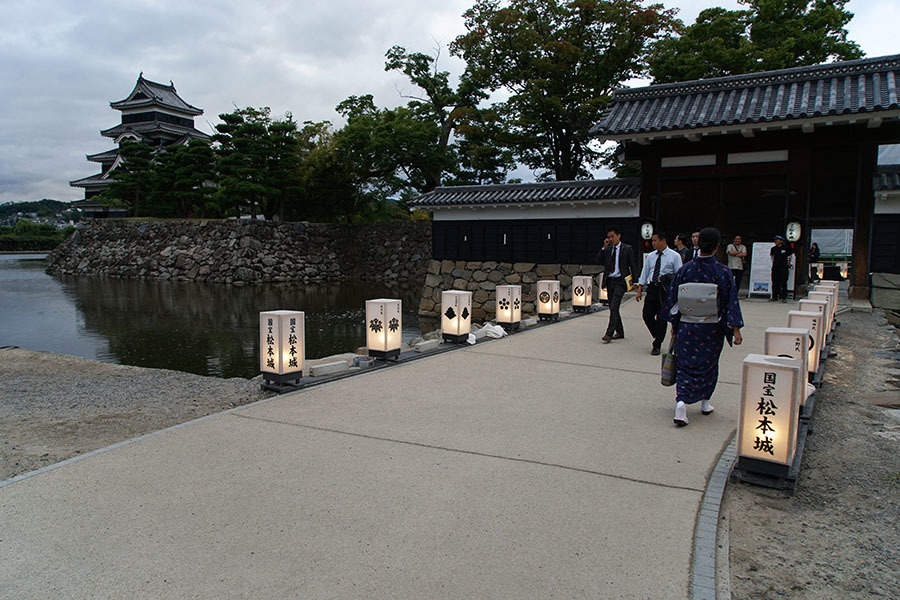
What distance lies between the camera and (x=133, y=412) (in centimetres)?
623

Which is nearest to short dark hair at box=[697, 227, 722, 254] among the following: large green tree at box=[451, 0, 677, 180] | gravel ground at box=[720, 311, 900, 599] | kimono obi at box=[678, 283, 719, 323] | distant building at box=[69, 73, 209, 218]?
kimono obi at box=[678, 283, 719, 323]

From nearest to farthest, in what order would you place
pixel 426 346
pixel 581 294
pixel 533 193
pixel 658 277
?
1. pixel 658 277
2. pixel 426 346
3. pixel 581 294
4. pixel 533 193

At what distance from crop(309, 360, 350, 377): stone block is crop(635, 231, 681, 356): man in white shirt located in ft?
13.2

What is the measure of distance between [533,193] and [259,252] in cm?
1990

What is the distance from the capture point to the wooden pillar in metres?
13.3

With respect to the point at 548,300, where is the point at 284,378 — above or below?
below

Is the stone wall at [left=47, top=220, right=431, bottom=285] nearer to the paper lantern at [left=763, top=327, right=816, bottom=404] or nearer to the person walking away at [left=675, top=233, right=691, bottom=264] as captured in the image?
the person walking away at [left=675, top=233, right=691, bottom=264]

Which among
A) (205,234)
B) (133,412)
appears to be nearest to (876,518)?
(133,412)

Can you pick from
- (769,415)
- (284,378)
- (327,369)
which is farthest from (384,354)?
(769,415)

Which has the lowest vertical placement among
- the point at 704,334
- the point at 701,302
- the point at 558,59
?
the point at 704,334

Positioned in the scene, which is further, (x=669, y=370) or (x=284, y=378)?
(x=284, y=378)

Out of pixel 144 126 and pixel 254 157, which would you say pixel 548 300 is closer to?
pixel 254 157

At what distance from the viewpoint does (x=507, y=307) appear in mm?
10219

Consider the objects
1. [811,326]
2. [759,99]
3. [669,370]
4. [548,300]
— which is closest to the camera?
[669,370]
